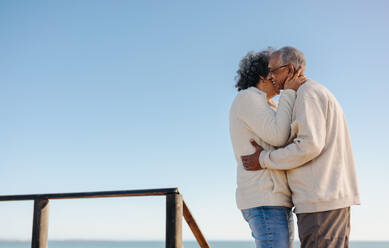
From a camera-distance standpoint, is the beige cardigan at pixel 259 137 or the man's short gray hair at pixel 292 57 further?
the man's short gray hair at pixel 292 57

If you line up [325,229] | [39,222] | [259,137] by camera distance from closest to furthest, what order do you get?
[325,229] → [259,137] → [39,222]

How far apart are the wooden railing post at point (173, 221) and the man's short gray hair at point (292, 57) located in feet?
3.35

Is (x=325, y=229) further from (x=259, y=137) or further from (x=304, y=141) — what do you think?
(x=259, y=137)

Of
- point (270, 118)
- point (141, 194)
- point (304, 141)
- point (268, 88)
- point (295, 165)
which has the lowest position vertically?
point (141, 194)

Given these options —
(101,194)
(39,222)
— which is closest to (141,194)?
(101,194)

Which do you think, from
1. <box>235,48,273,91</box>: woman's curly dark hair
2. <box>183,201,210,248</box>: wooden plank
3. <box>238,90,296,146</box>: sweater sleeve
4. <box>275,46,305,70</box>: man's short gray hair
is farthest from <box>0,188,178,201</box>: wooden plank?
<box>275,46,305,70</box>: man's short gray hair

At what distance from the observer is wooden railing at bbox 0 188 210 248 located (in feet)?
8.33

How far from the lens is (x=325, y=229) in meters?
2.10

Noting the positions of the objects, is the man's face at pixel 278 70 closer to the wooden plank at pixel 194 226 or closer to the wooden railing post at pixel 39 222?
the wooden plank at pixel 194 226

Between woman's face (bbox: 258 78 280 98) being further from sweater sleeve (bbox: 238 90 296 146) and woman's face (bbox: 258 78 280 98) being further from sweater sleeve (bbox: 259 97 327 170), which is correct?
sweater sleeve (bbox: 259 97 327 170)

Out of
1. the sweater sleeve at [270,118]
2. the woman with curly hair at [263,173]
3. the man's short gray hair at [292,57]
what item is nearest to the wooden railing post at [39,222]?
the woman with curly hair at [263,173]

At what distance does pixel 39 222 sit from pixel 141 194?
0.80m

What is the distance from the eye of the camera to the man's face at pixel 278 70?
245 cm

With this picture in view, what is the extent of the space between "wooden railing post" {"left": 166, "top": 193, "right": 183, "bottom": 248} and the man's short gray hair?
1.02m
